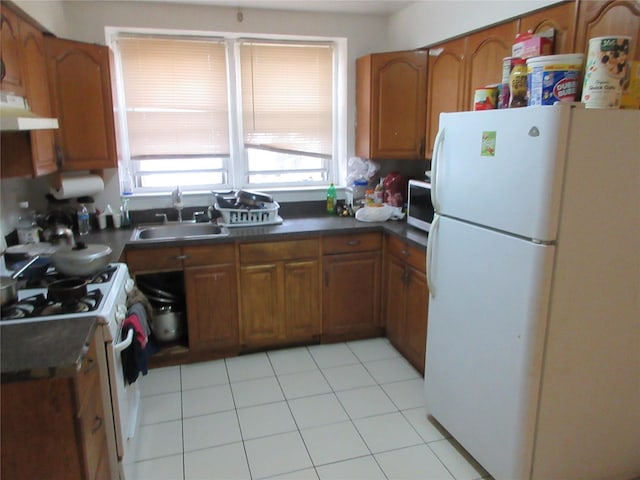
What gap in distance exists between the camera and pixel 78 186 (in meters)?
2.86

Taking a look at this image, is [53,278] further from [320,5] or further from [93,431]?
[320,5]

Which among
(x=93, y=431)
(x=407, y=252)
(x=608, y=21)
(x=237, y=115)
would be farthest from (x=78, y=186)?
(x=608, y=21)

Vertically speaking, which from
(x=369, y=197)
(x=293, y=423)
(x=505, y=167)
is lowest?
(x=293, y=423)

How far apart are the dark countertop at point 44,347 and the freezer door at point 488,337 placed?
1.46 meters

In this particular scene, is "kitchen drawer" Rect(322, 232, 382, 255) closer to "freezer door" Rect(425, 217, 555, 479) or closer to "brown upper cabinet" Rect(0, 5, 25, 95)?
"freezer door" Rect(425, 217, 555, 479)

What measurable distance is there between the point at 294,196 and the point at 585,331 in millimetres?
2313

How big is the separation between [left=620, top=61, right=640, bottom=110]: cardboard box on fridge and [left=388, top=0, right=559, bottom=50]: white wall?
57 cm

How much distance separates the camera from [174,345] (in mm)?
2984

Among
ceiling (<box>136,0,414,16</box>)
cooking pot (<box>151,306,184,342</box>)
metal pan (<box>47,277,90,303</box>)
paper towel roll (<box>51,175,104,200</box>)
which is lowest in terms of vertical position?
cooking pot (<box>151,306,184,342</box>)

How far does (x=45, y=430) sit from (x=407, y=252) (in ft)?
6.89

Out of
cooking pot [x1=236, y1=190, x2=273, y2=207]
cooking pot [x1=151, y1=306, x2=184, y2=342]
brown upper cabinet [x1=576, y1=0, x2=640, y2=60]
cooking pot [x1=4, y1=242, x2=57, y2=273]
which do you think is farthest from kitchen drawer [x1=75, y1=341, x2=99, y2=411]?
brown upper cabinet [x1=576, y1=0, x2=640, y2=60]

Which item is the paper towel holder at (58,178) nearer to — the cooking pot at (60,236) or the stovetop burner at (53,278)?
the cooking pot at (60,236)

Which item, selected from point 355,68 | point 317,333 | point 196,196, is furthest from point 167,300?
point 355,68

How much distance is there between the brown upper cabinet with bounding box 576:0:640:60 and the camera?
1.70m
